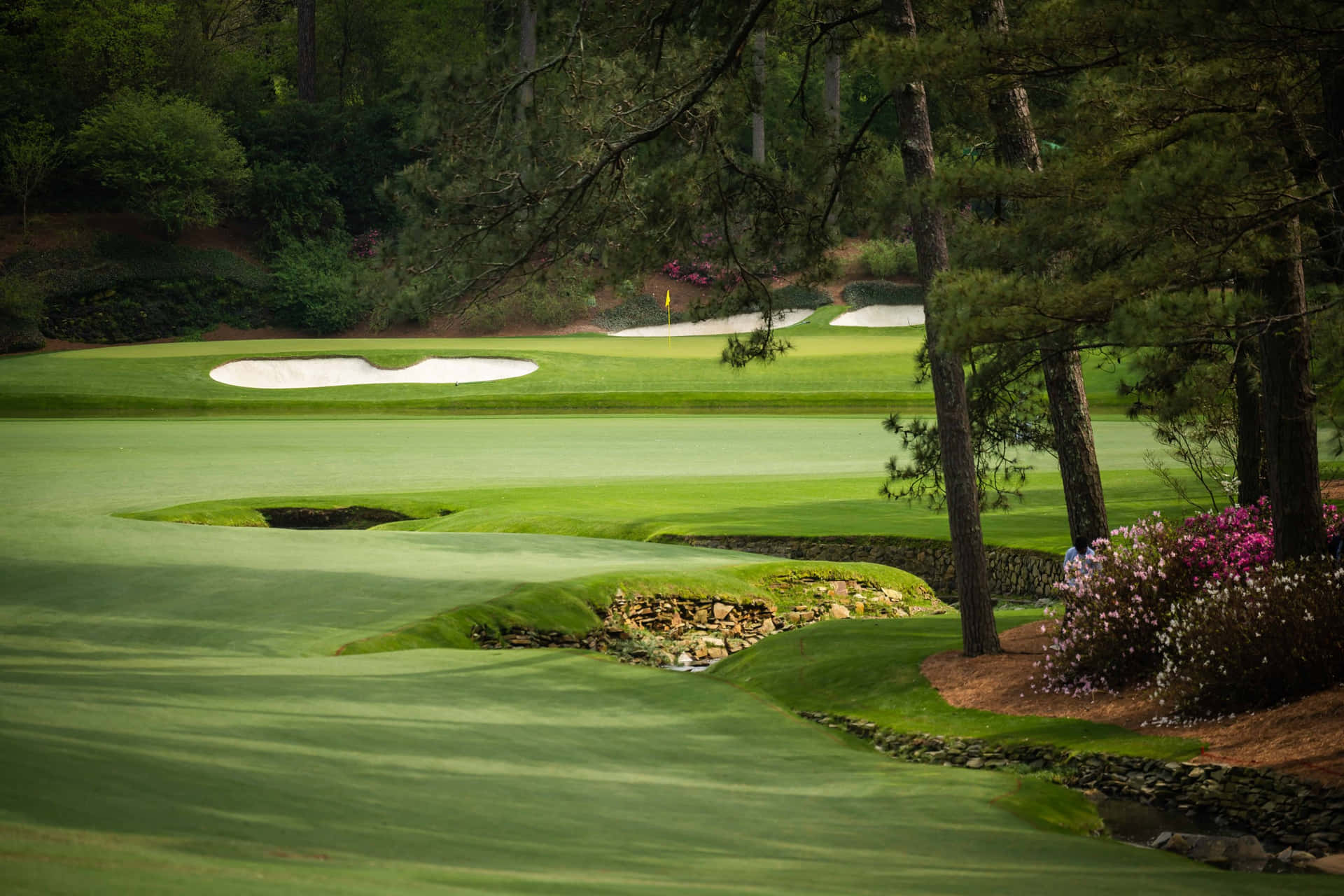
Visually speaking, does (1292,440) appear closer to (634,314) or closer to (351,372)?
(351,372)

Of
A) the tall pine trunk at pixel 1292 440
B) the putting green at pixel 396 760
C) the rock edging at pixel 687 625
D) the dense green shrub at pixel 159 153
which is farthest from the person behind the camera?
the dense green shrub at pixel 159 153

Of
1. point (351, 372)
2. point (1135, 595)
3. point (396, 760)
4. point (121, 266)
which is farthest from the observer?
point (121, 266)

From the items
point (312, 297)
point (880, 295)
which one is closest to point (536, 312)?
point (312, 297)

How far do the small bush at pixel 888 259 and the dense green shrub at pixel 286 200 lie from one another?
2885 cm

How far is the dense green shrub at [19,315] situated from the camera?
170ft

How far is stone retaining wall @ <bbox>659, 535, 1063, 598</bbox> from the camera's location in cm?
1941

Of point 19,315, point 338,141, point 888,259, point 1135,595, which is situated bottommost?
point 1135,595

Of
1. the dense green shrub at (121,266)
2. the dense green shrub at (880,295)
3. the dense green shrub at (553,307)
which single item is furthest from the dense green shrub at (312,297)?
the dense green shrub at (880,295)

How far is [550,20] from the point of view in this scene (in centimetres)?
1314

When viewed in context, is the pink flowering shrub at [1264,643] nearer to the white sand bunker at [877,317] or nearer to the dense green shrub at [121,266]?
the white sand bunker at [877,317]

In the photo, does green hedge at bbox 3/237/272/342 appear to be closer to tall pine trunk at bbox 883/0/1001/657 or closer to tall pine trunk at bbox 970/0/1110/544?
tall pine trunk at bbox 970/0/1110/544

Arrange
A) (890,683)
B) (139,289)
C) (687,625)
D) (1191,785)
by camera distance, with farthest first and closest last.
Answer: (139,289) < (687,625) < (890,683) < (1191,785)

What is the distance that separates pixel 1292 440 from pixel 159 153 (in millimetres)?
59325

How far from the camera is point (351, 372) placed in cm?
4897
